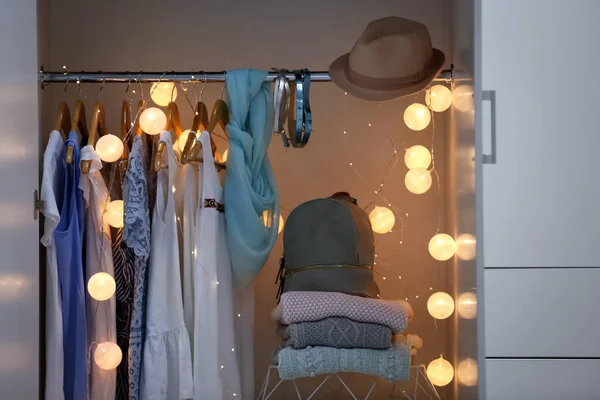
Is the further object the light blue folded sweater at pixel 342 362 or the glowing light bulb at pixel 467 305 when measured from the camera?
the light blue folded sweater at pixel 342 362

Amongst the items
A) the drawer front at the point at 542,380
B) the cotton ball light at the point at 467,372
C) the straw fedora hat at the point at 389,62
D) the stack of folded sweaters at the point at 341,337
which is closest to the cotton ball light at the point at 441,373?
the cotton ball light at the point at 467,372

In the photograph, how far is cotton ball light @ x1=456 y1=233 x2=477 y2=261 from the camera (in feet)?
7.62

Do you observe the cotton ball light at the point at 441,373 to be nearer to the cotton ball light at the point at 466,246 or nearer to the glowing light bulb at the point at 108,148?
the cotton ball light at the point at 466,246

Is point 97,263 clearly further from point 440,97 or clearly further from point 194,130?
point 440,97

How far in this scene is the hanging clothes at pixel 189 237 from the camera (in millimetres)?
2703

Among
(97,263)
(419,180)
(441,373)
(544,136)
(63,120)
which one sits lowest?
(441,373)

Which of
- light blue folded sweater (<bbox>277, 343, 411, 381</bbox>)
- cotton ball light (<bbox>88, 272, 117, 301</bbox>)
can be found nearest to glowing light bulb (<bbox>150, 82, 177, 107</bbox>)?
cotton ball light (<bbox>88, 272, 117, 301</bbox>)

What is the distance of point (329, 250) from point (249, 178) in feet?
1.11

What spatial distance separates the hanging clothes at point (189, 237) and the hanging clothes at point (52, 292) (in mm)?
380

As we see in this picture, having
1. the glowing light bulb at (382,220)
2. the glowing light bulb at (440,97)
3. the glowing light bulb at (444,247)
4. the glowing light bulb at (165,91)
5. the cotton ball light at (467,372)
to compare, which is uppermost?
the glowing light bulb at (165,91)

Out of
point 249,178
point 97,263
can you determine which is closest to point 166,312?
point 97,263

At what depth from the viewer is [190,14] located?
333cm

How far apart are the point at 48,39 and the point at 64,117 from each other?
587 millimetres

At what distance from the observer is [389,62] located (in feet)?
8.87
